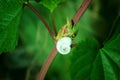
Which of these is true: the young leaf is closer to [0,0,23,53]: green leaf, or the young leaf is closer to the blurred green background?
[0,0,23,53]: green leaf

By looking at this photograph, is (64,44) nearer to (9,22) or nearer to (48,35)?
(9,22)

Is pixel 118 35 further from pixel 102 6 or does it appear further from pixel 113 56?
pixel 102 6

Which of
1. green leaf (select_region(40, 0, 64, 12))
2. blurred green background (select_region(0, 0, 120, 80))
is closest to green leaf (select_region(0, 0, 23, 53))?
green leaf (select_region(40, 0, 64, 12))

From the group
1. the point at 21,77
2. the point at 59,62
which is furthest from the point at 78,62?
the point at 21,77

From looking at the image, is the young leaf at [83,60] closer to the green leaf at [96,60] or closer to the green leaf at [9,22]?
the green leaf at [96,60]

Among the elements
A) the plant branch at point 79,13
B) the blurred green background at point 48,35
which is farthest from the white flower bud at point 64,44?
the blurred green background at point 48,35

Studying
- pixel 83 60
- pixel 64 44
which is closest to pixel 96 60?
pixel 83 60
